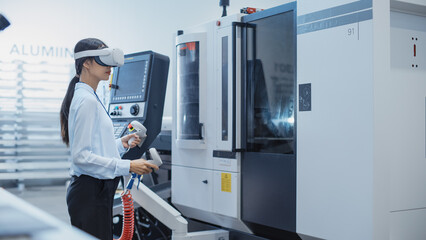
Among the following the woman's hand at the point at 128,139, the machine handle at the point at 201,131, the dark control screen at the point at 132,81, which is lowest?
the woman's hand at the point at 128,139

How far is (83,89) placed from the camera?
8.29 feet

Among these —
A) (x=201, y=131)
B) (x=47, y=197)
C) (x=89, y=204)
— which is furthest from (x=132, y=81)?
(x=47, y=197)

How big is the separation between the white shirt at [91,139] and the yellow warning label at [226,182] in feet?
3.73

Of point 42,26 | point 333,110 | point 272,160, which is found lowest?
point 272,160

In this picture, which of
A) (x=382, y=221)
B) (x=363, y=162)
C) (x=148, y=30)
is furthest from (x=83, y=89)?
(x=148, y=30)

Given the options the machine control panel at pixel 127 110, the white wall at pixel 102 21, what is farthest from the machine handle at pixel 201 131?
the white wall at pixel 102 21

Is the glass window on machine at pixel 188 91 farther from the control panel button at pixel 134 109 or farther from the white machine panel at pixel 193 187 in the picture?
the control panel button at pixel 134 109

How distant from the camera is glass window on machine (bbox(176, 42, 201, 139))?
3.68 meters

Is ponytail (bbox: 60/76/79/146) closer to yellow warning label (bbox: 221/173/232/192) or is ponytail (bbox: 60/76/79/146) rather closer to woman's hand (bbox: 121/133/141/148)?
woman's hand (bbox: 121/133/141/148)

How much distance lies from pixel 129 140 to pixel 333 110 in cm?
125

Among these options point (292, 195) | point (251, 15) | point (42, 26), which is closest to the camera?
point (292, 195)

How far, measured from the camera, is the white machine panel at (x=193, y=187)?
12.0 feet

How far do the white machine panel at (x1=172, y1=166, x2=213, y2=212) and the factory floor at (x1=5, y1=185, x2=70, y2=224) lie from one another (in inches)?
104

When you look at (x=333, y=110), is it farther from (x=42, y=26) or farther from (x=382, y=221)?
(x=42, y=26)
